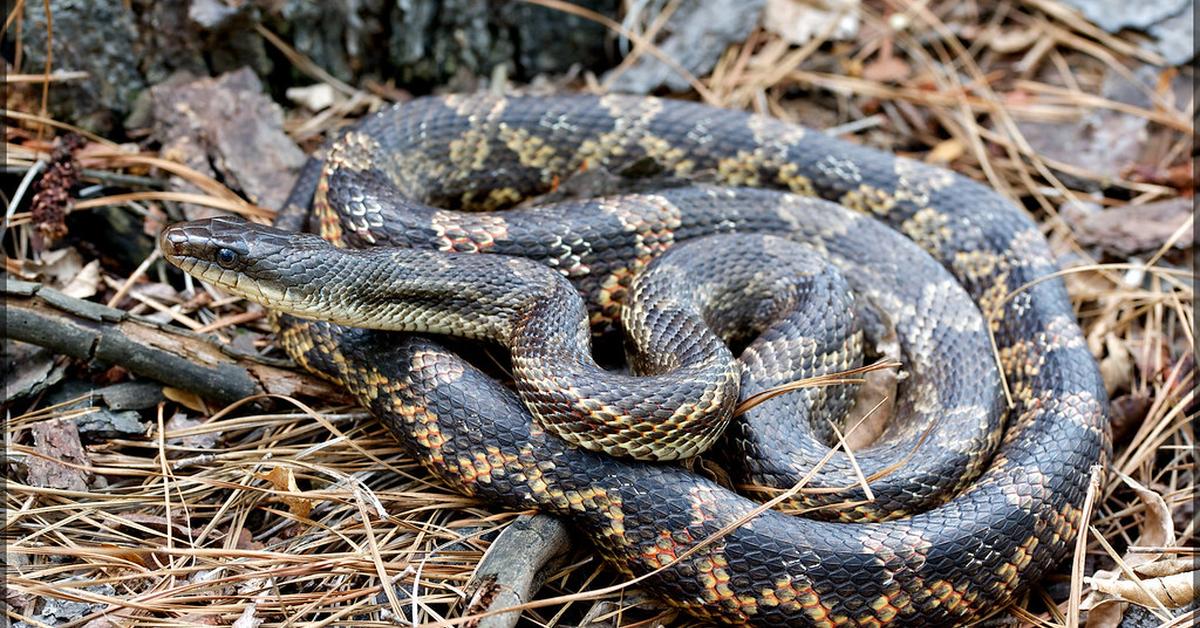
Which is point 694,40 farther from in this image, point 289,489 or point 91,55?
point 289,489

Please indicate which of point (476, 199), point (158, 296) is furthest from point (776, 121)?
point (158, 296)

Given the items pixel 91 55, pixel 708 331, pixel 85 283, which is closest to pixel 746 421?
pixel 708 331

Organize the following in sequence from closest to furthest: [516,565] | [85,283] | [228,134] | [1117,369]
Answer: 1. [516,565]
2. [85,283]
3. [1117,369]
4. [228,134]

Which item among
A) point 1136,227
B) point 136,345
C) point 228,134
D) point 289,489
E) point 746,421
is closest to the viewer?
point 289,489

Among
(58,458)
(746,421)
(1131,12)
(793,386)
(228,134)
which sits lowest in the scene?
(58,458)

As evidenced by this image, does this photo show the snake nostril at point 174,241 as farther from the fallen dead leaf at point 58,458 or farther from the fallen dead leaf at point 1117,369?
the fallen dead leaf at point 1117,369

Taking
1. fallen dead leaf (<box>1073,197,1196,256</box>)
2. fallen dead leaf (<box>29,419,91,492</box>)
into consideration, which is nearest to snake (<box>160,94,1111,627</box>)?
fallen dead leaf (<box>1073,197,1196,256</box>)

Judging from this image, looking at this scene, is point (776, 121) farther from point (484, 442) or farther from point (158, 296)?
point (158, 296)
